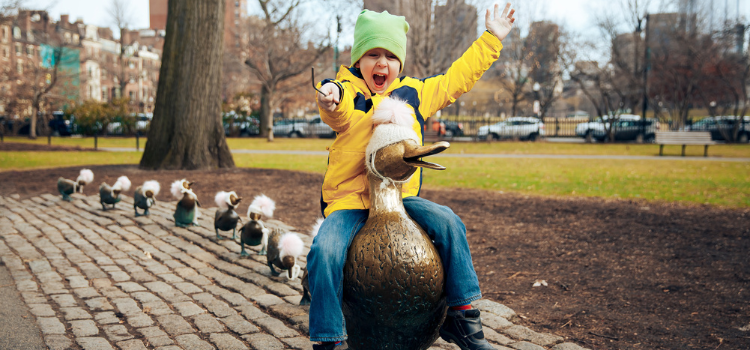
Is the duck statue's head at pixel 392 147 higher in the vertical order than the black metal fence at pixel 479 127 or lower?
lower

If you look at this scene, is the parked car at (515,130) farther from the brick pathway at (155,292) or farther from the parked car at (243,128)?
the brick pathway at (155,292)

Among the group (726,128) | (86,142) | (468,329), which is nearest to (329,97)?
(468,329)

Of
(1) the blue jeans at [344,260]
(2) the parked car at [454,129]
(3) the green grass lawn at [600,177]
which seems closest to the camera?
(1) the blue jeans at [344,260]

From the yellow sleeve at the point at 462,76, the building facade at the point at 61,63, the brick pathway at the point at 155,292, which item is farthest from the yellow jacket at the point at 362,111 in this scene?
the building facade at the point at 61,63

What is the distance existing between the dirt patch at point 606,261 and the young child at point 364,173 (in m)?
1.46

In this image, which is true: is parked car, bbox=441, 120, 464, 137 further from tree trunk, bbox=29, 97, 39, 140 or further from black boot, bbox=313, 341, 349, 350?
black boot, bbox=313, 341, 349, 350

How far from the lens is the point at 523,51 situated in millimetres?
35625

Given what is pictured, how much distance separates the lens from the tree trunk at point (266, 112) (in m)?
29.9

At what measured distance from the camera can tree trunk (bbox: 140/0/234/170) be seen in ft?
37.0

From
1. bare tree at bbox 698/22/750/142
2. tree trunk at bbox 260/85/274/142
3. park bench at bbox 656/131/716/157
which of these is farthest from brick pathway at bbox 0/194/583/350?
bare tree at bbox 698/22/750/142

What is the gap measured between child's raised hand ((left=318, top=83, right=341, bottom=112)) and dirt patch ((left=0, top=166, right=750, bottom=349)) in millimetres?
2277

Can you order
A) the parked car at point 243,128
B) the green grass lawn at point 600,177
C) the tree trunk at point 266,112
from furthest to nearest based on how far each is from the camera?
1. the parked car at point 243,128
2. the tree trunk at point 266,112
3. the green grass lawn at point 600,177

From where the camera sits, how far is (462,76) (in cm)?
315

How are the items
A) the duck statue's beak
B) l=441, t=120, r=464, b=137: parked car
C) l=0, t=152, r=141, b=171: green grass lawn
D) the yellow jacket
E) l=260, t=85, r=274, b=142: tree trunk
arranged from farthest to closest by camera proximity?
l=441, t=120, r=464, b=137: parked car
l=260, t=85, r=274, b=142: tree trunk
l=0, t=152, r=141, b=171: green grass lawn
the yellow jacket
the duck statue's beak
